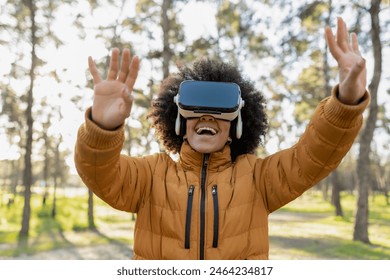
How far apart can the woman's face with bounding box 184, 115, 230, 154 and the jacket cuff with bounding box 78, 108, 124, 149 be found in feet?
1.52

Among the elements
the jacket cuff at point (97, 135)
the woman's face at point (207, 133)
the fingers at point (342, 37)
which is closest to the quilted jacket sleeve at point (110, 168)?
the jacket cuff at point (97, 135)

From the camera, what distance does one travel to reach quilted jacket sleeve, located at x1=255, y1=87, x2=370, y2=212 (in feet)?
5.89

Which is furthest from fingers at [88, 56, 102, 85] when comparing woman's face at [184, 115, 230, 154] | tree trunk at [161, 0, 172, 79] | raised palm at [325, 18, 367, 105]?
tree trunk at [161, 0, 172, 79]

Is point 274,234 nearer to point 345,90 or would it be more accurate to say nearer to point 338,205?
point 338,205

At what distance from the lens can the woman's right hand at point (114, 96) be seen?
1807mm

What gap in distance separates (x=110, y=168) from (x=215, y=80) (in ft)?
2.93

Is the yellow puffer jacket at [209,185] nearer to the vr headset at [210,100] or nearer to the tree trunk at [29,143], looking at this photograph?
the vr headset at [210,100]

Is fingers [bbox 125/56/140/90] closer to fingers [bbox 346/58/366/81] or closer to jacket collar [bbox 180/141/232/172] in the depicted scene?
jacket collar [bbox 180/141/232/172]

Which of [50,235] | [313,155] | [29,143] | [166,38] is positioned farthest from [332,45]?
[50,235]

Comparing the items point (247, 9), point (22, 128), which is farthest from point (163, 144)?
point (22, 128)

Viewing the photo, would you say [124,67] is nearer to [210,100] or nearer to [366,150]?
[210,100]

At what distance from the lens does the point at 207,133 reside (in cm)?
219

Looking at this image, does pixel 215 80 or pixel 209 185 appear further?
pixel 215 80

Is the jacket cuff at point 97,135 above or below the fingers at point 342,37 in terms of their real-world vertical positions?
below
